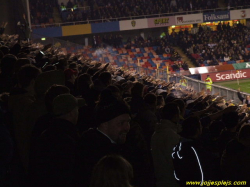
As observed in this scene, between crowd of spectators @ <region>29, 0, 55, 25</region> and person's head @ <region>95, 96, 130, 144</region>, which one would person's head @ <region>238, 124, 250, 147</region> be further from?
crowd of spectators @ <region>29, 0, 55, 25</region>

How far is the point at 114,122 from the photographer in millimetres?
3037

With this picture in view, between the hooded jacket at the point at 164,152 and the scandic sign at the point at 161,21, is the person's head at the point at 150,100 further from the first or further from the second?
the scandic sign at the point at 161,21

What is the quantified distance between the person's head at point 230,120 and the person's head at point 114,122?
2091 millimetres

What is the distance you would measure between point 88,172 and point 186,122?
1.50 m

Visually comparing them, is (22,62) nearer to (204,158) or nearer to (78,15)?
(204,158)

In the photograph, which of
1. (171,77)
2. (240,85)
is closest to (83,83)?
(171,77)

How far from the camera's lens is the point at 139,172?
3.53 meters

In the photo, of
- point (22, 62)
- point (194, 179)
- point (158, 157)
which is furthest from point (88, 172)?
point (22, 62)

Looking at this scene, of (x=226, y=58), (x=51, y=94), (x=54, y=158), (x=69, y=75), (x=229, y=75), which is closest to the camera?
(x=54, y=158)

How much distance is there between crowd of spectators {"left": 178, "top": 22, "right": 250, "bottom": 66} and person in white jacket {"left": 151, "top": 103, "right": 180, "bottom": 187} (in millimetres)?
34058

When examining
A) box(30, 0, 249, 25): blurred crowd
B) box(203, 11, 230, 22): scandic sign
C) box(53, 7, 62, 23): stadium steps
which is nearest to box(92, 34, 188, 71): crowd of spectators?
box(30, 0, 249, 25): blurred crowd

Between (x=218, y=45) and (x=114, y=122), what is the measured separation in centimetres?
3997

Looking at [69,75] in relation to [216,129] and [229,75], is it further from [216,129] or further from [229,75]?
[229,75]

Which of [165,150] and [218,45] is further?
[218,45]
